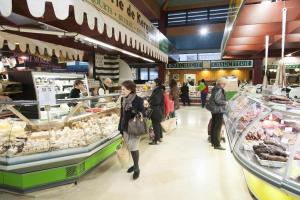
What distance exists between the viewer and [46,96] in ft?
11.4

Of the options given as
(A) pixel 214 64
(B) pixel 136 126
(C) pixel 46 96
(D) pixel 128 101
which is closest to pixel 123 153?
(B) pixel 136 126

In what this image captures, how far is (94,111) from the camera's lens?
5180 mm

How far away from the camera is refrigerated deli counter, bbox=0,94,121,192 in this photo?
3.39 metres

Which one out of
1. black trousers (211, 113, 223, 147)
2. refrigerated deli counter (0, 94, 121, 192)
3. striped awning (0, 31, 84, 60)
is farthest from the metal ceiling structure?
striped awning (0, 31, 84, 60)

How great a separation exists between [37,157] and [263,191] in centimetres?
288

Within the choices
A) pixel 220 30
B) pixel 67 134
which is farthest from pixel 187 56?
pixel 67 134

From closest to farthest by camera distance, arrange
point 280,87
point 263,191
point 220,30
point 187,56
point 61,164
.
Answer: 1. point 263,191
2. point 61,164
3. point 280,87
4. point 220,30
5. point 187,56

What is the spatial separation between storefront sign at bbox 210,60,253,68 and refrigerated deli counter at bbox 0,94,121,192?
14.3 meters

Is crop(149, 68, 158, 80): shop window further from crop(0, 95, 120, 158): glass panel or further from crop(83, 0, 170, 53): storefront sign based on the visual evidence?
crop(0, 95, 120, 158): glass panel

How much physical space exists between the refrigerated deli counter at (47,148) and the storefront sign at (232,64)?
14.3 meters

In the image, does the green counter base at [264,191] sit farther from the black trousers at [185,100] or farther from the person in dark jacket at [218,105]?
the black trousers at [185,100]

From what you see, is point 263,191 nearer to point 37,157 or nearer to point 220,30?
point 37,157

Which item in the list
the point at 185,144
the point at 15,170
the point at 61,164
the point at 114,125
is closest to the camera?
the point at 15,170

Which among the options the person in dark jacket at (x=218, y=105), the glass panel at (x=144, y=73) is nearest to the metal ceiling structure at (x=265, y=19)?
the person in dark jacket at (x=218, y=105)
